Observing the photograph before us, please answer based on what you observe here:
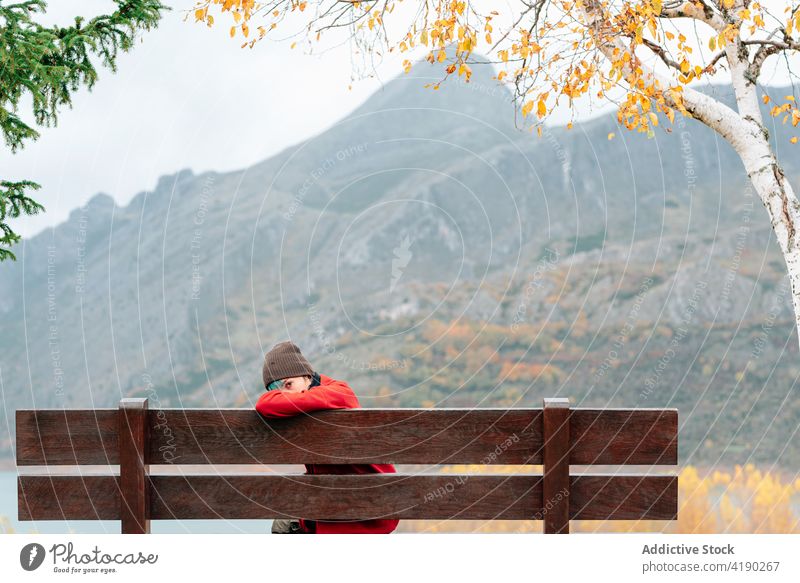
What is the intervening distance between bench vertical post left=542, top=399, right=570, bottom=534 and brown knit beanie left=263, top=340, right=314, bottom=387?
1.26 metres

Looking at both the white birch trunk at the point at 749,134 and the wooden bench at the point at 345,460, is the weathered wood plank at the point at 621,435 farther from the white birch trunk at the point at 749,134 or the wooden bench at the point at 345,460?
the white birch trunk at the point at 749,134

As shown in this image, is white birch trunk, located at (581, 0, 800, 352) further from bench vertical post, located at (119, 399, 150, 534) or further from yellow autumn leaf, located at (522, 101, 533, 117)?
bench vertical post, located at (119, 399, 150, 534)

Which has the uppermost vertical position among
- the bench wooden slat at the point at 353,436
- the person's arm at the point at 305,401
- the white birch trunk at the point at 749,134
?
the white birch trunk at the point at 749,134

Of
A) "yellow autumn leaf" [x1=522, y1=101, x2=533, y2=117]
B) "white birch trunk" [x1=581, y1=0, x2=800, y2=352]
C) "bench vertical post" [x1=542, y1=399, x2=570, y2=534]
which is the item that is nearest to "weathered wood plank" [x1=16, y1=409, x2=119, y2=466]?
"bench vertical post" [x1=542, y1=399, x2=570, y2=534]

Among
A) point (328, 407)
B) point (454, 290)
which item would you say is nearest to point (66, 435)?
point (328, 407)

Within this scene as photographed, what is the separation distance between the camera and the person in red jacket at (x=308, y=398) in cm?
430

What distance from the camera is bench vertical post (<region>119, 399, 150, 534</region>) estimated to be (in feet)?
14.4

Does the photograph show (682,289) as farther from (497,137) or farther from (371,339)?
(497,137)

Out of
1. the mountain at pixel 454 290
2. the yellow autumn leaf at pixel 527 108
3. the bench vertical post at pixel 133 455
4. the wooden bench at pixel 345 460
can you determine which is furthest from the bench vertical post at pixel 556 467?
the mountain at pixel 454 290

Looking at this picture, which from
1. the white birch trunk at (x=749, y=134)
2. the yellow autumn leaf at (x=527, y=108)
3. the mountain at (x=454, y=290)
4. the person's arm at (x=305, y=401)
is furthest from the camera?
the mountain at (x=454, y=290)

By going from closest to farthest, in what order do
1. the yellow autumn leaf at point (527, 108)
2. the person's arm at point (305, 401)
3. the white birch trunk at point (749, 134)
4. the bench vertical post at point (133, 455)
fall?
the person's arm at point (305, 401) → the bench vertical post at point (133, 455) → the yellow autumn leaf at point (527, 108) → the white birch trunk at point (749, 134)

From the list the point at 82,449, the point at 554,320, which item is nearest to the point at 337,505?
the point at 82,449

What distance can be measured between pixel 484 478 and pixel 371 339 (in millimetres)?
56658

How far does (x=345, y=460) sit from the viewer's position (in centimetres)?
440
